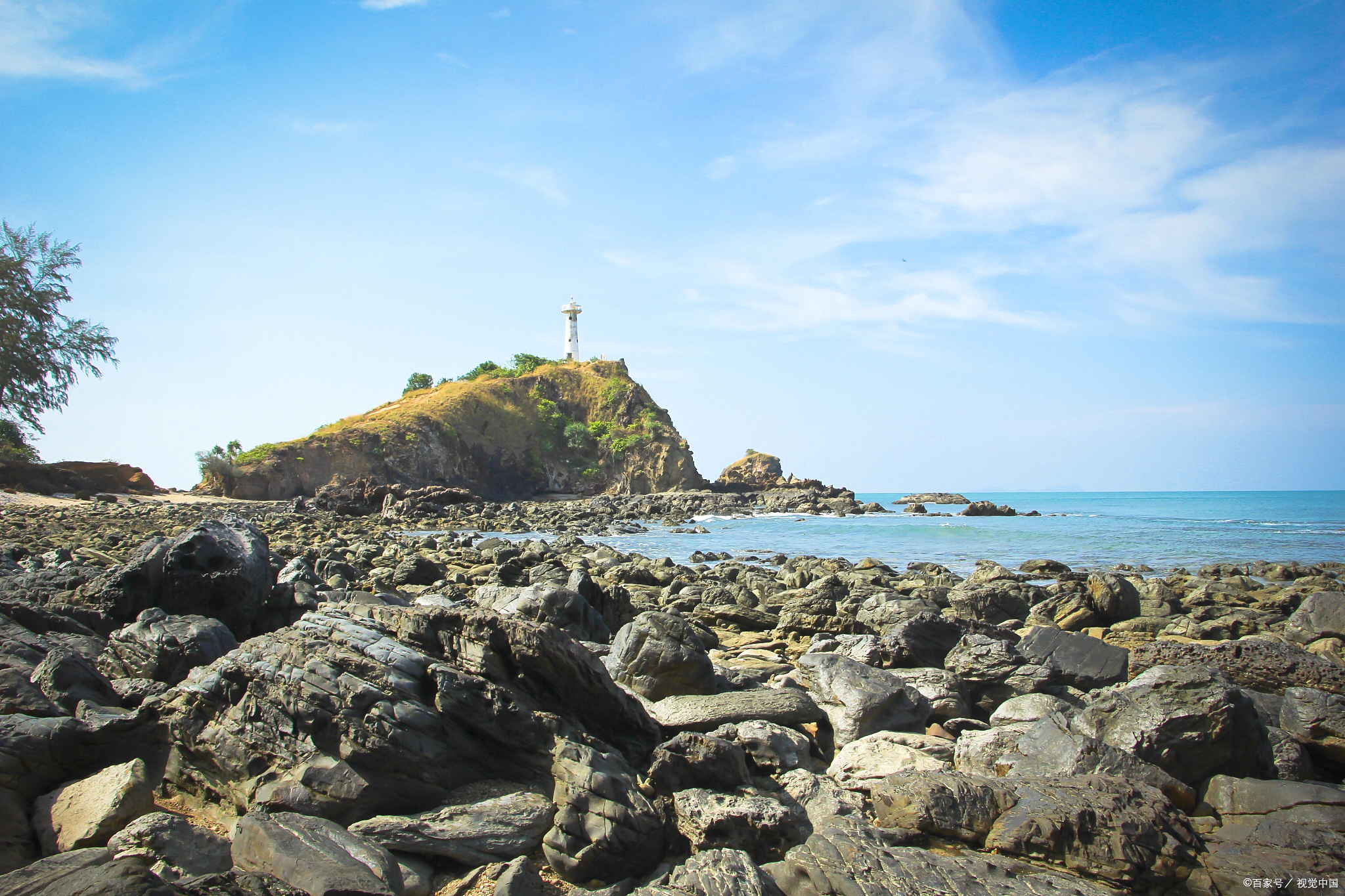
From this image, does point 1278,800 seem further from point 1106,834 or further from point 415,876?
point 415,876

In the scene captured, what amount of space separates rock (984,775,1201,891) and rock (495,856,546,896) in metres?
2.29

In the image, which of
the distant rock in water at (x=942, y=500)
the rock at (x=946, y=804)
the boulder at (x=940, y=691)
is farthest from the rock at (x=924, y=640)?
the distant rock in water at (x=942, y=500)

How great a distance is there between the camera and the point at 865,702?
17.1 ft

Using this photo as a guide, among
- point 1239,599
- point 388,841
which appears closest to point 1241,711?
point 388,841

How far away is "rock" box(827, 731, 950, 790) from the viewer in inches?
173

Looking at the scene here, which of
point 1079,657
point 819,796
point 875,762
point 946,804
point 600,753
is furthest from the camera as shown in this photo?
point 1079,657

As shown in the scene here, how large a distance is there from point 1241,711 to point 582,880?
419cm

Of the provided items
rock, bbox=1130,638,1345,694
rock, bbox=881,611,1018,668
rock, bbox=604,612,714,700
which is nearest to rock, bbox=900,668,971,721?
rock, bbox=881,611,1018,668

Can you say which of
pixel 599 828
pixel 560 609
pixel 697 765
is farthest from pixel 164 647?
pixel 697 765

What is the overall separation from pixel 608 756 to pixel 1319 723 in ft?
15.7

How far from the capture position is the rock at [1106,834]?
10.7 ft

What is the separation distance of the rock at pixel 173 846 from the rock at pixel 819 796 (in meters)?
2.98

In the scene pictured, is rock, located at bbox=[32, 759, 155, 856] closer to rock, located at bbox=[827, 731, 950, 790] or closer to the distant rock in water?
rock, located at bbox=[827, 731, 950, 790]

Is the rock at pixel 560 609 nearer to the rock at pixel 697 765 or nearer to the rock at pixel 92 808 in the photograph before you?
the rock at pixel 697 765
